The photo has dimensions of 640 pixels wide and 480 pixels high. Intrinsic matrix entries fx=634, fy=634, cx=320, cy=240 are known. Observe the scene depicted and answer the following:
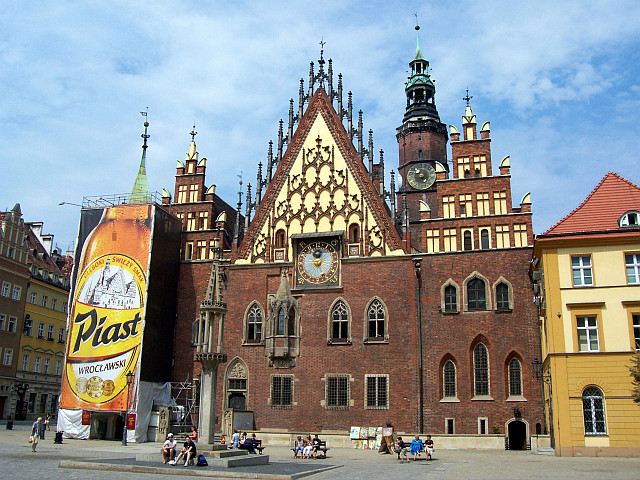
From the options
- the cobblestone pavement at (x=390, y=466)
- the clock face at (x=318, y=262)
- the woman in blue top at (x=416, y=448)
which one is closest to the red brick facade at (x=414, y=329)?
the clock face at (x=318, y=262)

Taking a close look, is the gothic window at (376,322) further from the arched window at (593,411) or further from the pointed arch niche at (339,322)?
the arched window at (593,411)

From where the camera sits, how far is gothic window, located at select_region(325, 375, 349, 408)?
3443cm

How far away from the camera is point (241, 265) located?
38156 mm

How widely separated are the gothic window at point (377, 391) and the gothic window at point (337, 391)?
3.80ft

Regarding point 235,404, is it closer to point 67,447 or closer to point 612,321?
point 67,447

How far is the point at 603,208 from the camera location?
29281mm

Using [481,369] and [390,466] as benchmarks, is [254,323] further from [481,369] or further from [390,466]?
[390,466]

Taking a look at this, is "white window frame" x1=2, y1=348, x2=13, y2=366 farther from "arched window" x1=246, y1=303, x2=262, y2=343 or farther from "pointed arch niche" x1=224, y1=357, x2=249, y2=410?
"arched window" x1=246, y1=303, x2=262, y2=343

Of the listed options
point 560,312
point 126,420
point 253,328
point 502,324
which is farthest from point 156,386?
point 560,312

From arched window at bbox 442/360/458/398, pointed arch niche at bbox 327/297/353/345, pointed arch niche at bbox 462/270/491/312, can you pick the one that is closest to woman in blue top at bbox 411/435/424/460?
arched window at bbox 442/360/458/398

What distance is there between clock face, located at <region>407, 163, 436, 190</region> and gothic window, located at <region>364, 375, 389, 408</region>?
2329 cm

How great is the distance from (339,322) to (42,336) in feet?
105

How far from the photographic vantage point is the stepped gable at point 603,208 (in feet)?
93.6

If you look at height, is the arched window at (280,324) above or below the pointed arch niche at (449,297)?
below
